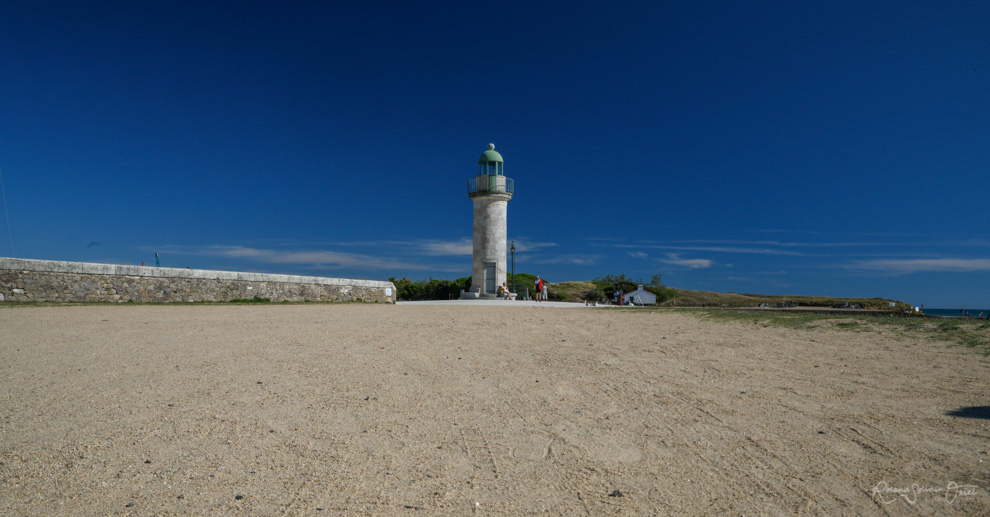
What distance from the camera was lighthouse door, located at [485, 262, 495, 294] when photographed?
2520cm

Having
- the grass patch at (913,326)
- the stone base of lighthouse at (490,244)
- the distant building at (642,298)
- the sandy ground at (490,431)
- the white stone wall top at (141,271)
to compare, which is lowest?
the sandy ground at (490,431)

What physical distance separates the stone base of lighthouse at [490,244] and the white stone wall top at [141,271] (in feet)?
26.5

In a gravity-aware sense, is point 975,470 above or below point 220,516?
above

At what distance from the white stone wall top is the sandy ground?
26.5 ft

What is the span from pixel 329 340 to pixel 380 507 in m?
5.26

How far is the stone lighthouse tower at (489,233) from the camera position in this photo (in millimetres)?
25062

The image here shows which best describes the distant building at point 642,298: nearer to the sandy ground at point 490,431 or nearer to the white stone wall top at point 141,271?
the white stone wall top at point 141,271

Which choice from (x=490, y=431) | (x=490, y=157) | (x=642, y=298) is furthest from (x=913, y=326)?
(x=490, y=157)

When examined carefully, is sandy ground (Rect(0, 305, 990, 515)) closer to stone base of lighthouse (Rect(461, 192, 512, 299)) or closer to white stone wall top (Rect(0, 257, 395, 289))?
white stone wall top (Rect(0, 257, 395, 289))

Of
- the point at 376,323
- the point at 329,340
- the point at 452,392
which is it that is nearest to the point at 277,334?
the point at 329,340

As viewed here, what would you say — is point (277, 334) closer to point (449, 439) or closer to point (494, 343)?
point (494, 343)

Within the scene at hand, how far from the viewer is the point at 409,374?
16.2ft

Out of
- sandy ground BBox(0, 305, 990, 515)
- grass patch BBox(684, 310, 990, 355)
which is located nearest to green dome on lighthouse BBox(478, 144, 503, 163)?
grass patch BBox(684, 310, 990, 355)

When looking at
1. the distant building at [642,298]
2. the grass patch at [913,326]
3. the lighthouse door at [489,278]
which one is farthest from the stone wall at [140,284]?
the grass patch at [913,326]
